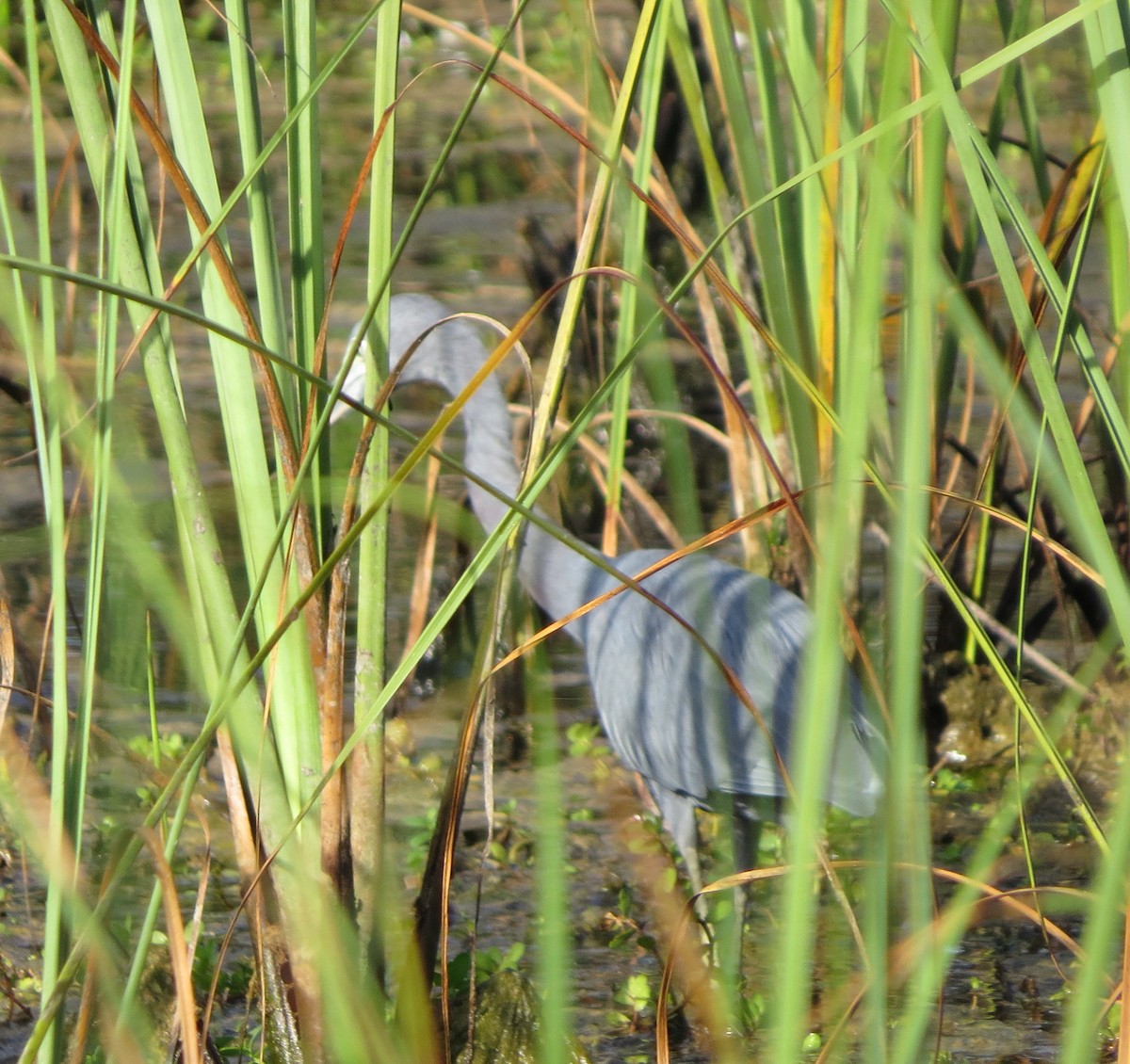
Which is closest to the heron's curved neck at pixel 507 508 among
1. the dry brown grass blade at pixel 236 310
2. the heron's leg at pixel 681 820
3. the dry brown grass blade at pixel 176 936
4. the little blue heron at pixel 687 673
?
the little blue heron at pixel 687 673

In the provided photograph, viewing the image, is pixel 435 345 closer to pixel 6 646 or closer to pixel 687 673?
pixel 687 673

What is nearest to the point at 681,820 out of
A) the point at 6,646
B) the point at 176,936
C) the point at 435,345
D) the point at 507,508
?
the point at 507,508

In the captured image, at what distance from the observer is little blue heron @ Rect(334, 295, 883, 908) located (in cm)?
229

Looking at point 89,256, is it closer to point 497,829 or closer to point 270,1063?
point 497,829

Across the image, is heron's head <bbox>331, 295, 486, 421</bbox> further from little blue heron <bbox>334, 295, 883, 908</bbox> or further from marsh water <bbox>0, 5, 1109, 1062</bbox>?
marsh water <bbox>0, 5, 1109, 1062</bbox>

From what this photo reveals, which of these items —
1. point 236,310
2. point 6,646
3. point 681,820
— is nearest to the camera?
point 236,310

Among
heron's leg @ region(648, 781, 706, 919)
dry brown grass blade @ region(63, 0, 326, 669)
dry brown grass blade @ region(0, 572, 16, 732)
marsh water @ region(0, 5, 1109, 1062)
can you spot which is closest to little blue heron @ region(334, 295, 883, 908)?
heron's leg @ region(648, 781, 706, 919)

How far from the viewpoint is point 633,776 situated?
3043 mm

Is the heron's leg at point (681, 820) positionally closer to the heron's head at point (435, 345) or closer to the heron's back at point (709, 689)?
the heron's back at point (709, 689)

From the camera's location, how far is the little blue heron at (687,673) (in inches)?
90.4

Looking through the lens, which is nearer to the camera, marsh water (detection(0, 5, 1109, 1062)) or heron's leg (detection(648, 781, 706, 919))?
marsh water (detection(0, 5, 1109, 1062))

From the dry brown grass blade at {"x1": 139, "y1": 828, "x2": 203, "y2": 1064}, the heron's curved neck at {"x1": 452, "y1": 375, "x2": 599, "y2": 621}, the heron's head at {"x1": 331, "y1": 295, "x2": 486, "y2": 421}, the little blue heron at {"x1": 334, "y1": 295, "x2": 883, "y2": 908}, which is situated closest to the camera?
the dry brown grass blade at {"x1": 139, "y1": 828, "x2": 203, "y2": 1064}

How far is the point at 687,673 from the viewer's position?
2.42m

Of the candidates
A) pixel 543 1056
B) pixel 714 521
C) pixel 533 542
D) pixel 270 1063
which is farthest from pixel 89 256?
pixel 543 1056
